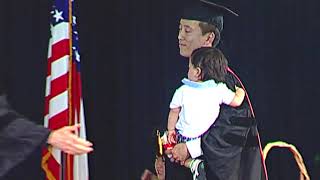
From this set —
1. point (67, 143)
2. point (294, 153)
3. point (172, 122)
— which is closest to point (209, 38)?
point (172, 122)

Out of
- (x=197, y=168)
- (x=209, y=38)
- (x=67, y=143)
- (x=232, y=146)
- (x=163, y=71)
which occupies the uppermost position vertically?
(x=209, y=38)

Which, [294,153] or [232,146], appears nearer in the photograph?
[232,146]

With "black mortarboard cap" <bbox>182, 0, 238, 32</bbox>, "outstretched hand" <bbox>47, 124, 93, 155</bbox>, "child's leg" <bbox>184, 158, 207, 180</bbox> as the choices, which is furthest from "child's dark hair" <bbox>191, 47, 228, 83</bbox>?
"outstretched hand" <bbox>47, 124, 93, 155</bbox>

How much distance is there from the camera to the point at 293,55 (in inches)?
171

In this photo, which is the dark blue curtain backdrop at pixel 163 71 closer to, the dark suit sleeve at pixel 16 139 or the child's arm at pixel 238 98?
the child's arm at pixel 238 98

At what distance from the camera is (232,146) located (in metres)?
4.24

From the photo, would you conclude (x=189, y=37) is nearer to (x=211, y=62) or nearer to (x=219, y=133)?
(x=211, y=62)

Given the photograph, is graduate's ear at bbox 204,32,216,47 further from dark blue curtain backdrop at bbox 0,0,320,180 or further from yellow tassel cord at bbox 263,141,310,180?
yellow tassel cord at bbox 263,141,310,180

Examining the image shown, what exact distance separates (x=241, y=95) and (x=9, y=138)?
1610 mm

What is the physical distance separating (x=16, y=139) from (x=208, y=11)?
5.28 feet

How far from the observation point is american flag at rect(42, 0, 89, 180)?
406cm

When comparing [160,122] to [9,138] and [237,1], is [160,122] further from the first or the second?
[9,138]

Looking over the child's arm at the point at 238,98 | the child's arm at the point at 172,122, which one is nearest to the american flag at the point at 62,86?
the child's arm at the point at 172,122

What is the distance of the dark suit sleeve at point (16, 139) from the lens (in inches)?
118
